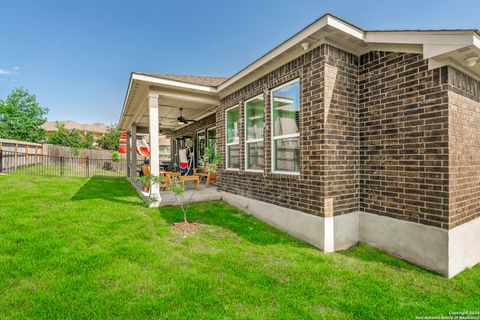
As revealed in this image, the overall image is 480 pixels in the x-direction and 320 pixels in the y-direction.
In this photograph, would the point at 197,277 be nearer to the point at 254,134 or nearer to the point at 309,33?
the point at 254,134

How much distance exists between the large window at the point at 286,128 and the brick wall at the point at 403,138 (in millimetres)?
1194

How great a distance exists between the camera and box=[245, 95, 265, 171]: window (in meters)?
5.67

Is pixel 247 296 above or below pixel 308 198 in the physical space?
below

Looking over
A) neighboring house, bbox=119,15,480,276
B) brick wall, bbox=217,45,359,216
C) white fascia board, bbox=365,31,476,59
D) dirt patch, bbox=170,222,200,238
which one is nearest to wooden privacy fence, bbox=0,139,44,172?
dirt patch, bbox=170,222,200,238

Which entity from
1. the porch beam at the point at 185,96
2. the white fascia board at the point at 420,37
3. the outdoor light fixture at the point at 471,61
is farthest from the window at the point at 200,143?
the outdoor light fixture at the point at 471,61

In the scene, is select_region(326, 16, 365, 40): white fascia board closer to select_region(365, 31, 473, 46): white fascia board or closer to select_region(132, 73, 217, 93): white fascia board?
A: select_region(365, 31, 473, 46): white fascia board

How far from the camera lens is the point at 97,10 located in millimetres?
10133

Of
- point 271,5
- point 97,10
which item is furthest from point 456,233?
point 97,10

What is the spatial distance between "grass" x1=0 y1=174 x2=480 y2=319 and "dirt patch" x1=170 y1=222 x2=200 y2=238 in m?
0.16

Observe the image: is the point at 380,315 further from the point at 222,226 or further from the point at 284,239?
the point at 222,226

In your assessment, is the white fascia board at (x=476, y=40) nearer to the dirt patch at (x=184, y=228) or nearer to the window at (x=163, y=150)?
the dirt patch at (x=184, y=228)

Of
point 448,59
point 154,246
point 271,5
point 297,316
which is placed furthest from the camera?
point 271,5

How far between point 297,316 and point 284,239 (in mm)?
2116

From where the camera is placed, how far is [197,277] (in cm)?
299
